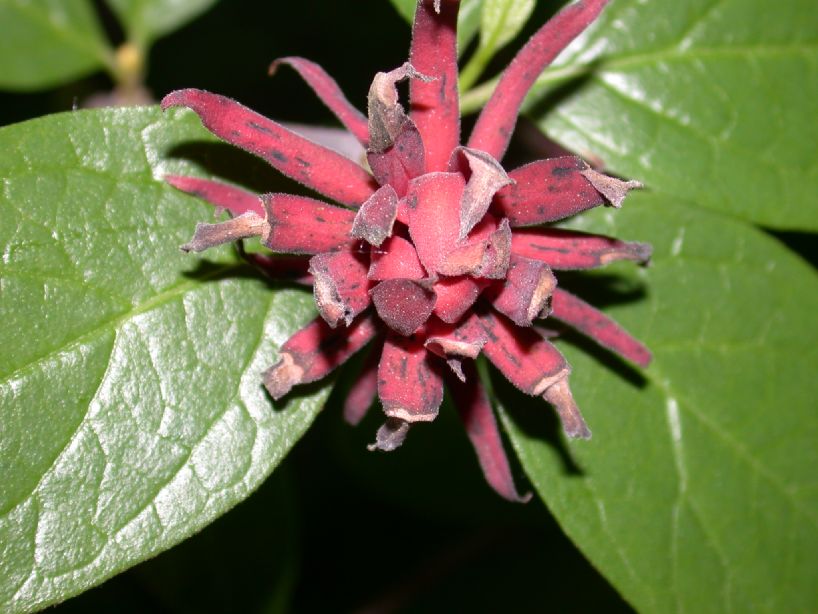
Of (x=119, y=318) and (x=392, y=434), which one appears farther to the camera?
(x=119, y=318)

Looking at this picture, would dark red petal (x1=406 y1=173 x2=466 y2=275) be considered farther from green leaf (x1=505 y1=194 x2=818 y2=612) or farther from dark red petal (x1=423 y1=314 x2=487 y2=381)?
green leaf (x1=505 y1=194 x2=818 y2=612)

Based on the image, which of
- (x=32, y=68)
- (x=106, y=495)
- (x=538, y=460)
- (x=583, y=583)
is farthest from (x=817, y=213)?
(x=32, y=68)

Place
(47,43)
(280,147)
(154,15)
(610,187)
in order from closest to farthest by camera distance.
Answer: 1. (610,187)
2. (280,147)
3. (47,43)
4. (154,15)

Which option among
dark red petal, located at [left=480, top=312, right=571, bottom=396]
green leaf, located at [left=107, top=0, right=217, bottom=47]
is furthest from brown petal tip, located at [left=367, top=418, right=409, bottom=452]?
green leaf, located at [left=107, top=0, right=217, bottom=47]

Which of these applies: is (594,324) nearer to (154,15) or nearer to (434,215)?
(434,215)

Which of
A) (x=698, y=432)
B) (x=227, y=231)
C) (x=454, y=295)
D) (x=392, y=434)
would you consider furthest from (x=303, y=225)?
(x=698, y=432)

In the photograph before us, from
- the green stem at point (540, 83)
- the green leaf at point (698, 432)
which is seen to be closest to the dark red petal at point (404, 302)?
the green leaf at point (698, 432)
